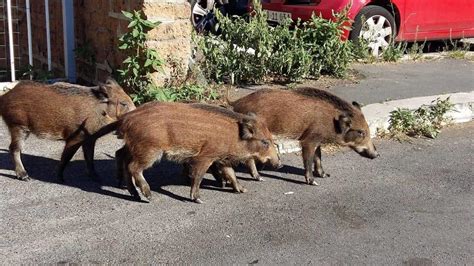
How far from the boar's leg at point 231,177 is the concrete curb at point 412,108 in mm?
2369

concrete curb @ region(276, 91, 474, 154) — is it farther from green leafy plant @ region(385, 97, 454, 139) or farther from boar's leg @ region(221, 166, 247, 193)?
boar's leg @ region(221, 166, 247, 193)

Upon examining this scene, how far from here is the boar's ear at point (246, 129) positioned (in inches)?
222

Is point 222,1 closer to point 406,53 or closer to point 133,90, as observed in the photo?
point 406,53

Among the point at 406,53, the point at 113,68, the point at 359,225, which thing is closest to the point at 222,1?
the point at 406,53

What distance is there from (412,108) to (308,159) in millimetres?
2572

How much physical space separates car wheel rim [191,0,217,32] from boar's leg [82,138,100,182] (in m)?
7.09

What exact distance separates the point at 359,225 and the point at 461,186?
153 cm

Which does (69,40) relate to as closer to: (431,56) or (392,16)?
(392,16)

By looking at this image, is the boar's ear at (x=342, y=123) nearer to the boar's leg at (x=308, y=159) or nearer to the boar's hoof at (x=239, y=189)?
the boar's leg at (x=308, y=159)

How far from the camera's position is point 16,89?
5.94 metres

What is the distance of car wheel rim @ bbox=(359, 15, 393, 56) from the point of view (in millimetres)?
10961

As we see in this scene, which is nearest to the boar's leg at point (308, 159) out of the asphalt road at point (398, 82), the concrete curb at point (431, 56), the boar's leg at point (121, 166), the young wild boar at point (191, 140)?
the young wild boar at point (191, 140)

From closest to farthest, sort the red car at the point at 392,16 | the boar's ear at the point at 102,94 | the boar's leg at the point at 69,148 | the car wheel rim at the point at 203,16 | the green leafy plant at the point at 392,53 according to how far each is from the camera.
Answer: the boar's leg at the point at 69,148 < the boar's ear at the point at 102,94 < the red car at the point at 392,16 < the green leafy plant at the point at 392,53 < the car wheel rim at the point at 203,16

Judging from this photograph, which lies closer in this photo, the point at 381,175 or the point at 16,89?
the point at 16,89
